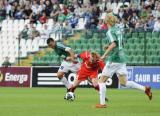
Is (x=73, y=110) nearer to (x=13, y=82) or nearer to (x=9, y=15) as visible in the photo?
(x=13, y=82)

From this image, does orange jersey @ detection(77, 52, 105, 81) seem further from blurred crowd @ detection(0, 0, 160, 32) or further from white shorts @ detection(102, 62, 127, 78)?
blurred crowd @ detection(0, 0, 160, 32)

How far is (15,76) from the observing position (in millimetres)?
32188

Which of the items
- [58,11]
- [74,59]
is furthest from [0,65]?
[74,59]

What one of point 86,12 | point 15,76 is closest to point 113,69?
point 15,76

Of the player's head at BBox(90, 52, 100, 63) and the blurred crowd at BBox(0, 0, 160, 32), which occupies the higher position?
the blurred crowd at BBox(0, 0, 160, 32)

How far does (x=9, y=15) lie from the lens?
123 ft

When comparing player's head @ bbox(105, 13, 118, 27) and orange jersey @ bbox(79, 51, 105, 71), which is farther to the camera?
orange jersey @ bbox(79, 51, 105, 71)

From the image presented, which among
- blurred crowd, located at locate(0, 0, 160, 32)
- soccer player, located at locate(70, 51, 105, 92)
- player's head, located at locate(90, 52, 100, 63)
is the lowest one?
soccer player, located at locate(70, 51, 105, 92)

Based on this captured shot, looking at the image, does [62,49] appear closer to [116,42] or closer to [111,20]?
[116,42]

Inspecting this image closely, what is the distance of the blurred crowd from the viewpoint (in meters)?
31.6

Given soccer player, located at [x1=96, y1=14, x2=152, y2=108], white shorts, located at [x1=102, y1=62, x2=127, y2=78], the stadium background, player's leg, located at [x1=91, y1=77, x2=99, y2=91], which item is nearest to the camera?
soccer player, located at [x1=96, y1=14, x2=152, y2=108]

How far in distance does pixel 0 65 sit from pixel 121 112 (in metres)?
19.7

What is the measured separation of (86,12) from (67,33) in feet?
5.29

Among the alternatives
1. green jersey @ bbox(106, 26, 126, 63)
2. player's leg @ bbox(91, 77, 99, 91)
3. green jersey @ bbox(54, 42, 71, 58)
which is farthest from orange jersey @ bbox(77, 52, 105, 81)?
green jersey @ bbox(106, 26, 126, 63)
